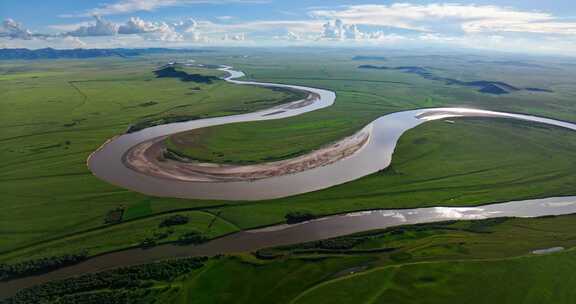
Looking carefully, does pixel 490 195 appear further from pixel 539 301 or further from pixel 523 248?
pixel 539 301

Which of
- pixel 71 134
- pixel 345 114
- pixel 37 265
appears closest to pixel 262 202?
pixel 37 265

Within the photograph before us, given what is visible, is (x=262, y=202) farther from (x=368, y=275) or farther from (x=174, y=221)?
(x=368, y=275)

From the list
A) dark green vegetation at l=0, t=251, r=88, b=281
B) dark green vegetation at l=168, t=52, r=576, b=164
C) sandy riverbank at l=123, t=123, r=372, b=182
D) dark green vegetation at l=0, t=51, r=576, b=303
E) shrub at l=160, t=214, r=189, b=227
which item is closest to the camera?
dark green vegetation at l=0, t=251, r=88, b=281

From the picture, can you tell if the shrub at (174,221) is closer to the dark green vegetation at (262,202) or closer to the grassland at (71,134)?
the dark green vegetation at (262,202)

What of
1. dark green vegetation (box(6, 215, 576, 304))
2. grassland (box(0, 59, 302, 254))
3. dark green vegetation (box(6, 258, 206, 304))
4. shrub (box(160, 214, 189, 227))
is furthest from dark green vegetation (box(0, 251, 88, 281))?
shrub (box(160, 214, 189, 227))

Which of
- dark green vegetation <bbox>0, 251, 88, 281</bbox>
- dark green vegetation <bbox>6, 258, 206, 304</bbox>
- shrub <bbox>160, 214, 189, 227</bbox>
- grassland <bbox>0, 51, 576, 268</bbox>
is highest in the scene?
grassland <bbox>0, 51, 576, 268</bbox>

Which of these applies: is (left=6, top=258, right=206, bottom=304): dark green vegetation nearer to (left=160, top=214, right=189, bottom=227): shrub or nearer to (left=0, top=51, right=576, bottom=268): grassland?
(left=0, top=51, right=576, bottom=268): grassland
